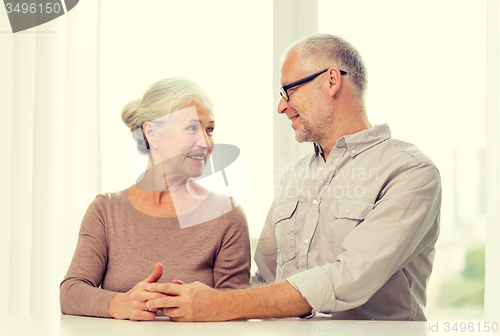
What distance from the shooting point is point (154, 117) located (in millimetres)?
1481

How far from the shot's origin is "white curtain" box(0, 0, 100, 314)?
2023mm

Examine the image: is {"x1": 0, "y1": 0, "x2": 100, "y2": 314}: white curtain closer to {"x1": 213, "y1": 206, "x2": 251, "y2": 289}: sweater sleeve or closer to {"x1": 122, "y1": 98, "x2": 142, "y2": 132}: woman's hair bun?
{"x1": 122, "y1": 98, "x2": 142, "y2": 132}: woman's hair bun

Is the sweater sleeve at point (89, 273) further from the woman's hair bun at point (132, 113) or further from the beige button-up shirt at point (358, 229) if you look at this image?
the beige button-up shirt at point (358, 229)

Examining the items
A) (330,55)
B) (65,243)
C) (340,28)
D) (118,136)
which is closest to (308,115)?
(330,55)

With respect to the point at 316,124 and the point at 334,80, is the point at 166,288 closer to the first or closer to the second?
the point at 316,124

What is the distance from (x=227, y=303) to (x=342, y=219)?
1.57ft

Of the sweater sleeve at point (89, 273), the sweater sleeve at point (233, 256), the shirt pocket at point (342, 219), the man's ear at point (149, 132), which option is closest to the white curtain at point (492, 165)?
the shirt pocket at point (342, 219)

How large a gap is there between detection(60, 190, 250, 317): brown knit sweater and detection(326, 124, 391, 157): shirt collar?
0.40m

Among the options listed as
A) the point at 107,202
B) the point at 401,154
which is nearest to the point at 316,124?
the point at 401,154

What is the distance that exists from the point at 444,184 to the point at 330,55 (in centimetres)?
87

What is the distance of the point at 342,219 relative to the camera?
1.31 m

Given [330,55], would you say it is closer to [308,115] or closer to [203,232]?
[308,115]

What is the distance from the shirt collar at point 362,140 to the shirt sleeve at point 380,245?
0.65ft

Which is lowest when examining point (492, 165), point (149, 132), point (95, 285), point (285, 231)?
point (95, 285)
